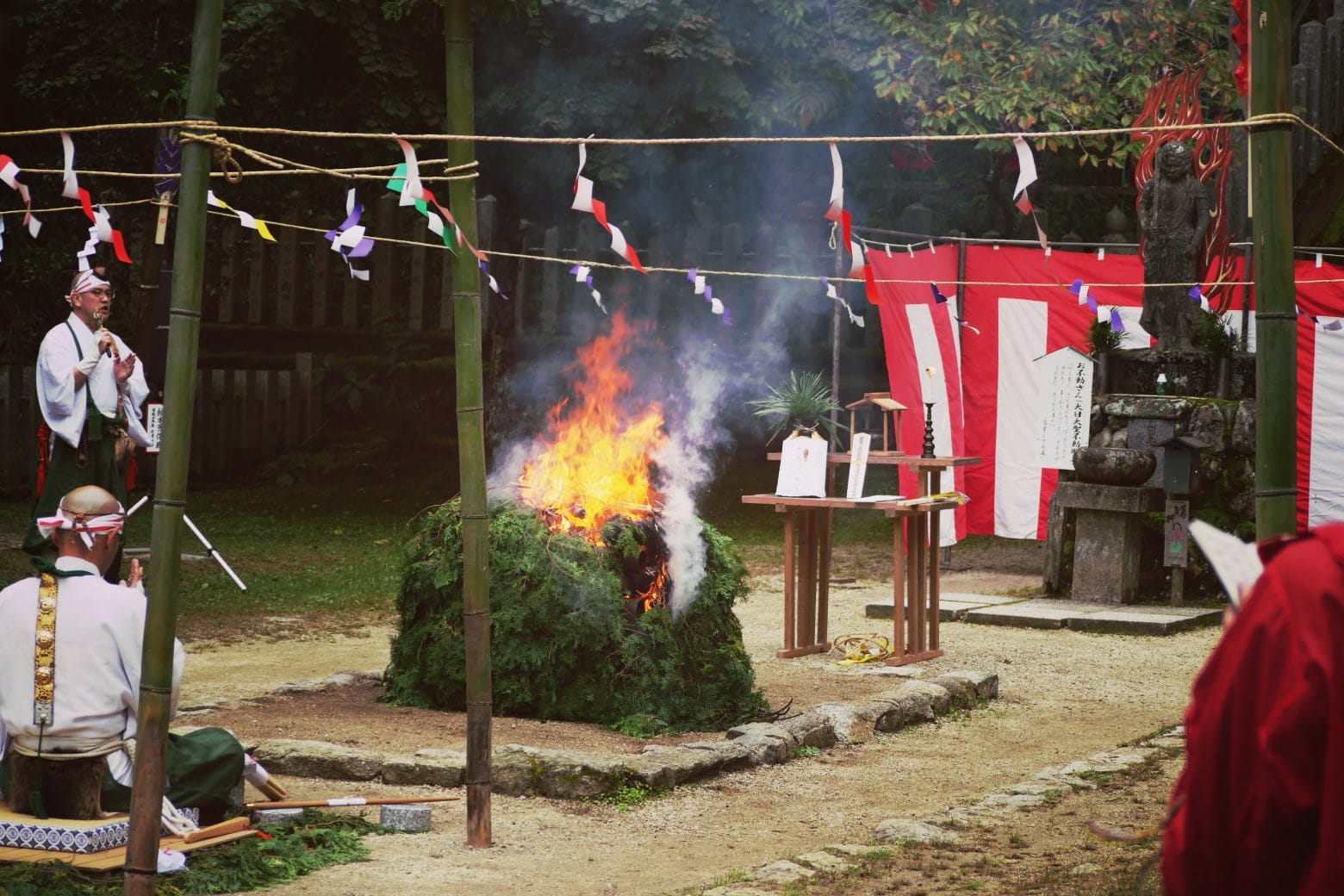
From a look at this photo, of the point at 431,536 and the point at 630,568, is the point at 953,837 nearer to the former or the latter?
the point at 630,568

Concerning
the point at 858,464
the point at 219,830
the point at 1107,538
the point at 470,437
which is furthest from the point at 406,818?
the point at 1107,538

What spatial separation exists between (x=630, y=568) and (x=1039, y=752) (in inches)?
85.8

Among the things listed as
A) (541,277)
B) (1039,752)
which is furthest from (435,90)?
(1039,752)

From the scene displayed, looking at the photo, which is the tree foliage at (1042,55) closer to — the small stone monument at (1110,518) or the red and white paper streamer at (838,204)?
the small stone monument at (1110,518)

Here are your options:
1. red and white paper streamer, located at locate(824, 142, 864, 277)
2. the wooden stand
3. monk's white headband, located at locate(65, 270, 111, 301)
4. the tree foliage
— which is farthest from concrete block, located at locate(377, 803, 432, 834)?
the tree foliage

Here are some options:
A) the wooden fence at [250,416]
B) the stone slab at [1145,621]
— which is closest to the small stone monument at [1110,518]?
the stone slab at [1145,621]

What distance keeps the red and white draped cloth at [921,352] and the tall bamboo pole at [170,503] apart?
9.10 m

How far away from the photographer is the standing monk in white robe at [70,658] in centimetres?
451

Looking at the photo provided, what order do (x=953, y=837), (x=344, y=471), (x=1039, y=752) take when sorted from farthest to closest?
(x=344, y=471)
(x=1039, y=752)
(x=953, y=837)

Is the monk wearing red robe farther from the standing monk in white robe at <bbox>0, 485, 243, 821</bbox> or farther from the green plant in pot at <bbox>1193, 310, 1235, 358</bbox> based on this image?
the green plant in pot at <bbox>1193, 310, 1235, 358</bbox>

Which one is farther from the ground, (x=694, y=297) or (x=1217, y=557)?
(x=694, y=297)

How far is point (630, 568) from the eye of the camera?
7.59 meters

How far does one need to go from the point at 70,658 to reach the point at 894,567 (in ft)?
19.5

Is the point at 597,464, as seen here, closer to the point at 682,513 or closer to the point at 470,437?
the point at 682,513
